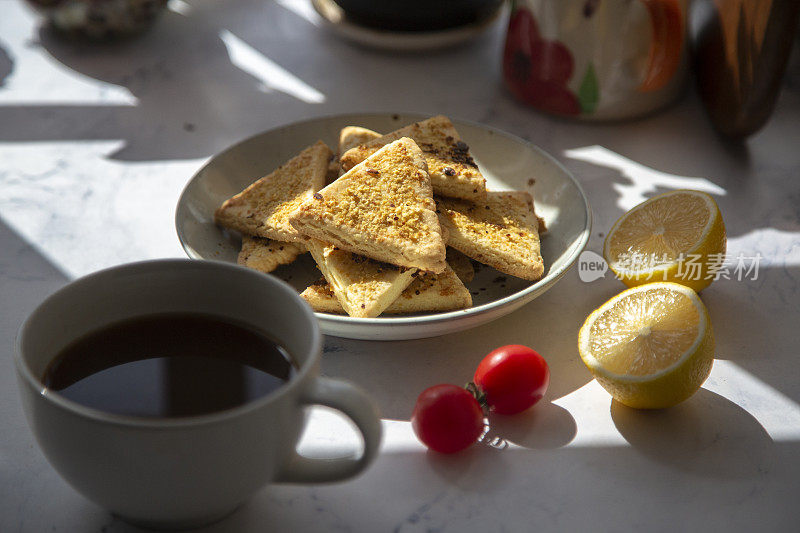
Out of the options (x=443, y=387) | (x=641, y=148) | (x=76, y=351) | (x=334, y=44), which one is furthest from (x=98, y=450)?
(x=334, y=44)

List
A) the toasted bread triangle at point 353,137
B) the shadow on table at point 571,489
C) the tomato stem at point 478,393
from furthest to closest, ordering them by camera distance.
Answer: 1. the toasted bread triangle at point 353,137
2. the tomato stem at point 478,393
3. the shadow on table at point 571,489

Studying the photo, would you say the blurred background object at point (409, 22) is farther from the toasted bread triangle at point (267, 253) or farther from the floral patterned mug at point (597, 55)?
the toasted bread triangle at point (267, 253)

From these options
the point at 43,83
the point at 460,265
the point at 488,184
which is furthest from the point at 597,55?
the point at 43,83

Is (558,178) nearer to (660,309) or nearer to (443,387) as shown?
(660,309)

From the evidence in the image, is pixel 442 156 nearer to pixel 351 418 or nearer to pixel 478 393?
→ pixel 478 393

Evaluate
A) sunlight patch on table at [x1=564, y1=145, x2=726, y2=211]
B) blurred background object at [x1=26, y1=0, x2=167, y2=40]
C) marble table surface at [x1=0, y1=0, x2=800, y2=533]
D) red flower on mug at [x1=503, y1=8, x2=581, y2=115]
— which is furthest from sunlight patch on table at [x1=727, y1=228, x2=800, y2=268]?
blurred background object at [x1=26, y1=0, x2=167, y2=40]

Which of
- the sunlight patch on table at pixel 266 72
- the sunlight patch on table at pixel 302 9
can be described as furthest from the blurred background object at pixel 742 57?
the sunlight patch on table at pixel 302 9
